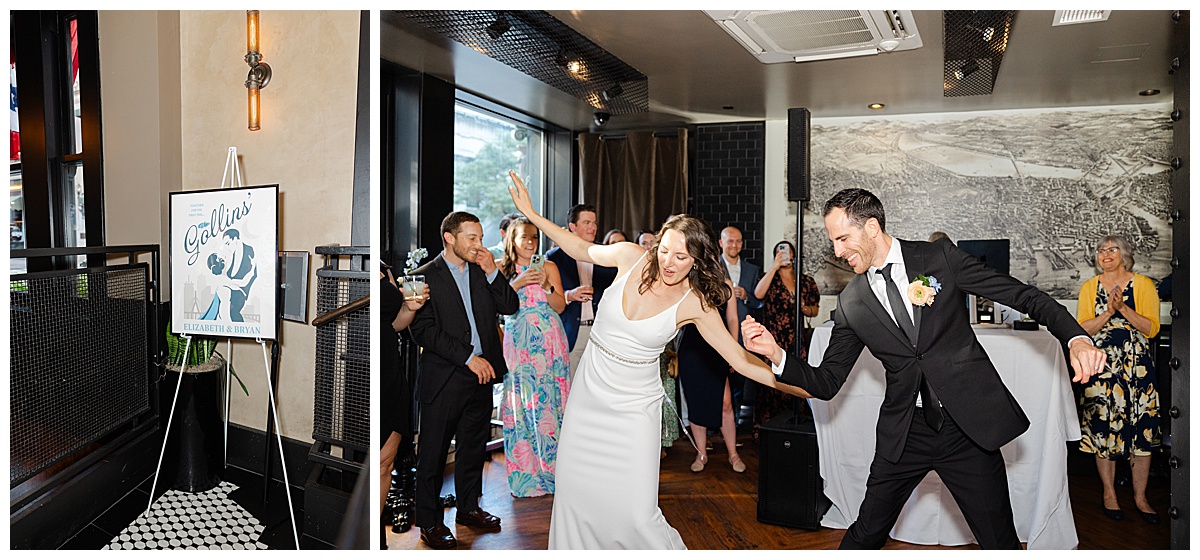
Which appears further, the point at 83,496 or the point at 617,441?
the point at 83,496

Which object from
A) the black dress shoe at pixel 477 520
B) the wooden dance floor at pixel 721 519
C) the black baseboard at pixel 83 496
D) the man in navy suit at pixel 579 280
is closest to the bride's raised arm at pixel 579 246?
the wooden dance floor at pixel 721 519

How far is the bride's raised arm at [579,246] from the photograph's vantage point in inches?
116

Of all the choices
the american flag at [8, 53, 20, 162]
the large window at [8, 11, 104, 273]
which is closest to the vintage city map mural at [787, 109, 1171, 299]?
the large window at [8, 11, 104, 273]

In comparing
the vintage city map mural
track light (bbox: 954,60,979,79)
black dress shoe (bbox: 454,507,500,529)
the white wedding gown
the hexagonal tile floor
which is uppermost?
track light (bbox: 954,60,979,79)

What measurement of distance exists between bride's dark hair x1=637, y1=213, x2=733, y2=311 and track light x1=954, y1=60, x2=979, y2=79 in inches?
100

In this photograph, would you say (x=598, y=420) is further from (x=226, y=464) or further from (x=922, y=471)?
(x=226, y=464)

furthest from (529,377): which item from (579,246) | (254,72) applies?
(254,72)

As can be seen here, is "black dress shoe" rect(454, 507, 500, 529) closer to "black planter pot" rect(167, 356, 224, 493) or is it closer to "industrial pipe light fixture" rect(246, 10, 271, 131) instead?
"black planter pot" rect(167, 356, 224, 493)

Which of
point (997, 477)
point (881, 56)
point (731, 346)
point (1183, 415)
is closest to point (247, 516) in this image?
point (731, 346)

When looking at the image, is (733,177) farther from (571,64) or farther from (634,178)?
(571,64)

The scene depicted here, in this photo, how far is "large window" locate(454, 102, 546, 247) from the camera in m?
6.02

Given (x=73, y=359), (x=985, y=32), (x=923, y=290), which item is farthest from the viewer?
(x=985, y=32)

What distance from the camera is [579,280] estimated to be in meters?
4.85

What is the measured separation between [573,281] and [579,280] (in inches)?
1.7
